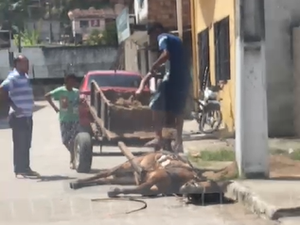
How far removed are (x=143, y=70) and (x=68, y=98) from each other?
17.6 meters

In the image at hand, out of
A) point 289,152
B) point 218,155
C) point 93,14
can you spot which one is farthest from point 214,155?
point 93,14

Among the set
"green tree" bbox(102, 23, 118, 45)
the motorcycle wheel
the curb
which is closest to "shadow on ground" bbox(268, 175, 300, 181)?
the curb

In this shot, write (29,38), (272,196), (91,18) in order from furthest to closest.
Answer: (29,38) → (91,18) → (272,196)

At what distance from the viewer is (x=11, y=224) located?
27.5 ft

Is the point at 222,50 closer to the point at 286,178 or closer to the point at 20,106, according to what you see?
the point at 20,106

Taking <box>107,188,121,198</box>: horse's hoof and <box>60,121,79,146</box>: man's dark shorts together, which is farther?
<box>60,121,79,146</box>: man's dark shorts

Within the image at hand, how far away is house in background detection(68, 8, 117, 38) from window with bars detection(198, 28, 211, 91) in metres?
16.7

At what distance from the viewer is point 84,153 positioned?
11.7m

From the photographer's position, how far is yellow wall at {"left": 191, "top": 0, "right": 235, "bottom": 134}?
16.2m

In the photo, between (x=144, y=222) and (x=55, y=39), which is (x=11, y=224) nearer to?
(x=144, y=222)

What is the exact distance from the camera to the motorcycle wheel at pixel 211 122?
56.1 feet

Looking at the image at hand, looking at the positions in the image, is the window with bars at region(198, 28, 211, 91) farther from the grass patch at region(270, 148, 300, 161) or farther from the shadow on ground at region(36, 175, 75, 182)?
the shadow on ground at region(36, 175, 75, 182)

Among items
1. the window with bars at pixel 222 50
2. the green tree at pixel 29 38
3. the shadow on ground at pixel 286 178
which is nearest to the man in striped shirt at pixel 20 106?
the shadow on ground at pixel 286 178

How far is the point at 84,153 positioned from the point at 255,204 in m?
3.76
